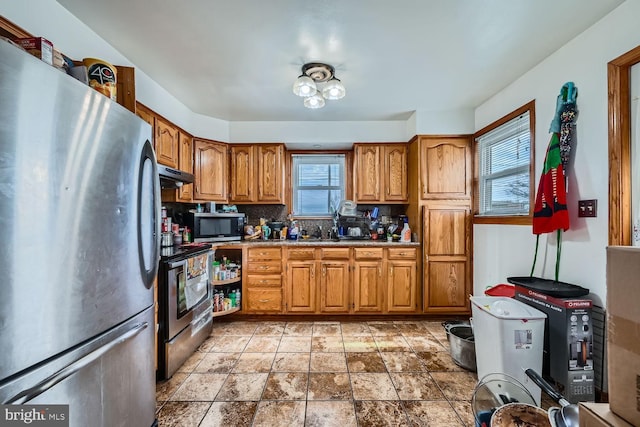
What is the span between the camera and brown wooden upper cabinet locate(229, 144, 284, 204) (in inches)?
131

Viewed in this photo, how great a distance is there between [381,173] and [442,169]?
72cm

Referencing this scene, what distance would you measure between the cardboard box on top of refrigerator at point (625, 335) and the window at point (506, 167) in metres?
1.97

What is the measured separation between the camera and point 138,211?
1.20 meters

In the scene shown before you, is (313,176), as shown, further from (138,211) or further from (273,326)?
(138,211)

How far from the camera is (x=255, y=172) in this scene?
3336 mm

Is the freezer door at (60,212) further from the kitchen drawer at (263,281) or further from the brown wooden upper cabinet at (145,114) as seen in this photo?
the kitchen drawer at (263,281)

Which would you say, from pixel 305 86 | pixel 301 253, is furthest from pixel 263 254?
pixel 305 86

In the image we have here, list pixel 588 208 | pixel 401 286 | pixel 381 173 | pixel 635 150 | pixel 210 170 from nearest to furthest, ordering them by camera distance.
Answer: pixel 635 150
pixel 588 208
pixel 401 286
pixel 210 170
pixel 381 173

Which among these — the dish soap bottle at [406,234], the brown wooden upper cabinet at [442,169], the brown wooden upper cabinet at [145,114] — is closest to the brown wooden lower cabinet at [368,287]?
the dish soap bottle at [406,234]

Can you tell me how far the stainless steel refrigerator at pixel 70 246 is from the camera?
0.74 metres

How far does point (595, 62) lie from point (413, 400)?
2.53 metres

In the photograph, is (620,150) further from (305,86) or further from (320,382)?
(320,382)

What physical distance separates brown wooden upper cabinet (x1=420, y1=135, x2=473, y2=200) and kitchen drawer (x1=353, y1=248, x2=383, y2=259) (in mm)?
846

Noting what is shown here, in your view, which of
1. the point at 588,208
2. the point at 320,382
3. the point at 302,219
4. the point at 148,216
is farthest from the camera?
the point at 302,219
